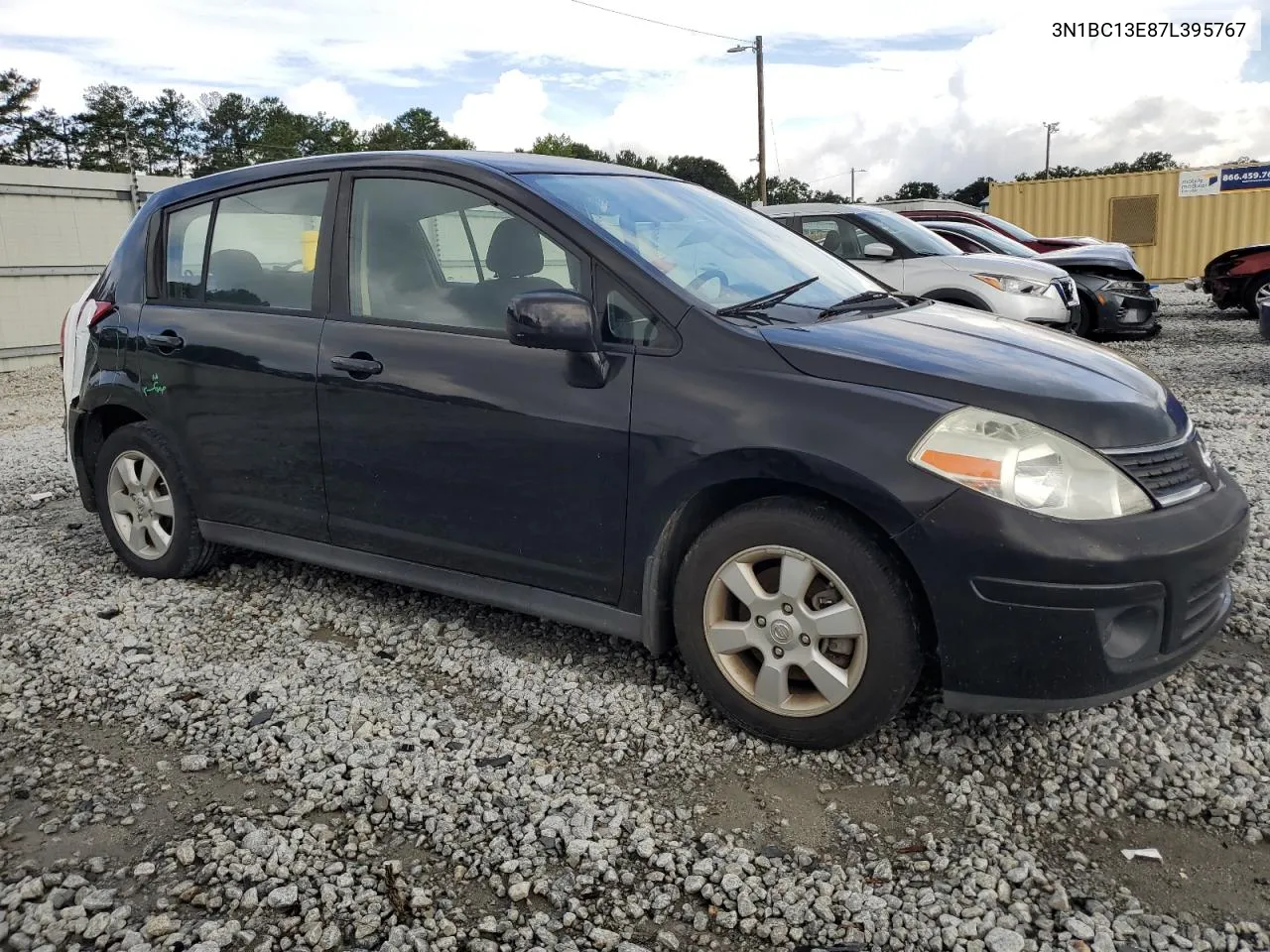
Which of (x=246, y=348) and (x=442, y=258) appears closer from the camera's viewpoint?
(x=442, y=258)

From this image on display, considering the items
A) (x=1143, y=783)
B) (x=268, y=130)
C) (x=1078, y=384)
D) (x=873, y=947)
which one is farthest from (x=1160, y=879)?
(x=268, y=130)

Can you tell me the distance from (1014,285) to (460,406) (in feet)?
23.1

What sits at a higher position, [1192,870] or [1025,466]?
[1025,466]

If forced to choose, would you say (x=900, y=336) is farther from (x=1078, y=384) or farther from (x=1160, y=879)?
(x=1160, y=879)

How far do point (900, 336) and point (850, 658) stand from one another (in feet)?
3.22

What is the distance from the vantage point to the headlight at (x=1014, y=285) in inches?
355

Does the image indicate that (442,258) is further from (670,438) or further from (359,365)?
(670,438)

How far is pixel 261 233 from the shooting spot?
4.07m

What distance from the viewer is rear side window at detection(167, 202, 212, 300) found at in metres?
4.27

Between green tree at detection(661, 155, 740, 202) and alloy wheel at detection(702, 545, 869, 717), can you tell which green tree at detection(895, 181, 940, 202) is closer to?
green tree at detection(661, 155, 740, 202)

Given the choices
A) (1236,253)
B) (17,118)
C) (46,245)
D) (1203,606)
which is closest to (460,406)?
(1203,606)

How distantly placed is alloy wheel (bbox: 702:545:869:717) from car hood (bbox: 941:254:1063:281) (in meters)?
6.90

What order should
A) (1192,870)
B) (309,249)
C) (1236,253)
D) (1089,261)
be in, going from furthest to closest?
(1236,253) < (1089,261) < (309,249) < (1192,870)

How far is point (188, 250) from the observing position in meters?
4.32
